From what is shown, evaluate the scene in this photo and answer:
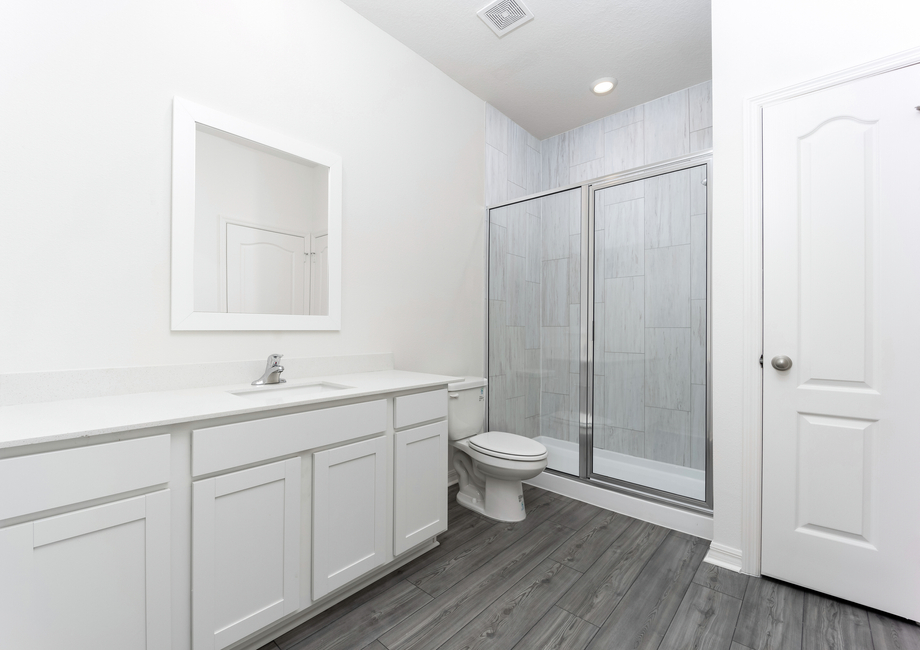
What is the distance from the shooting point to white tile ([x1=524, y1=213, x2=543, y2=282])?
282cm

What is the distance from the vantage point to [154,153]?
151 centimetres

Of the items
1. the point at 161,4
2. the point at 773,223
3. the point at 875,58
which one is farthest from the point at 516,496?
the point at 161,4

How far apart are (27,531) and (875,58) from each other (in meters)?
2.94

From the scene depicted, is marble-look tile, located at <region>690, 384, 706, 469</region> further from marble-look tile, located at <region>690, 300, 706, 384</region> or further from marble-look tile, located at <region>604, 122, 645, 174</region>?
marble-look tile, located at <region>604, 122, 645, 174</region>

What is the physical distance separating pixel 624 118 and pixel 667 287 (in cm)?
159

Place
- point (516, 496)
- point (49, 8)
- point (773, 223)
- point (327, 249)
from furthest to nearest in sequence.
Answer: point (516, 496) < point (327, 249) < point (773, 223) < point (49, 8)

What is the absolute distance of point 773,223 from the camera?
1730mm

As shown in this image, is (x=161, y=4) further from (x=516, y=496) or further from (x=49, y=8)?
(x=516, y=496)

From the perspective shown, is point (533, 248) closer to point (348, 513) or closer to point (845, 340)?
point (845, 340)

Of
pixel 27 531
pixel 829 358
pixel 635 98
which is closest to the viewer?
pixel 27 531

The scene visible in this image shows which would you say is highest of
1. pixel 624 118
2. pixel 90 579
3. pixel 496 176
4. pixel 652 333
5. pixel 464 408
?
pixel 624 118

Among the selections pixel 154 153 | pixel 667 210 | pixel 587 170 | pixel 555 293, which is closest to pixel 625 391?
pixel 555 293

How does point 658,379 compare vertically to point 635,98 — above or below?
below

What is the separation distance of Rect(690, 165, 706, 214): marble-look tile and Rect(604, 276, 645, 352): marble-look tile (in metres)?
0.45
